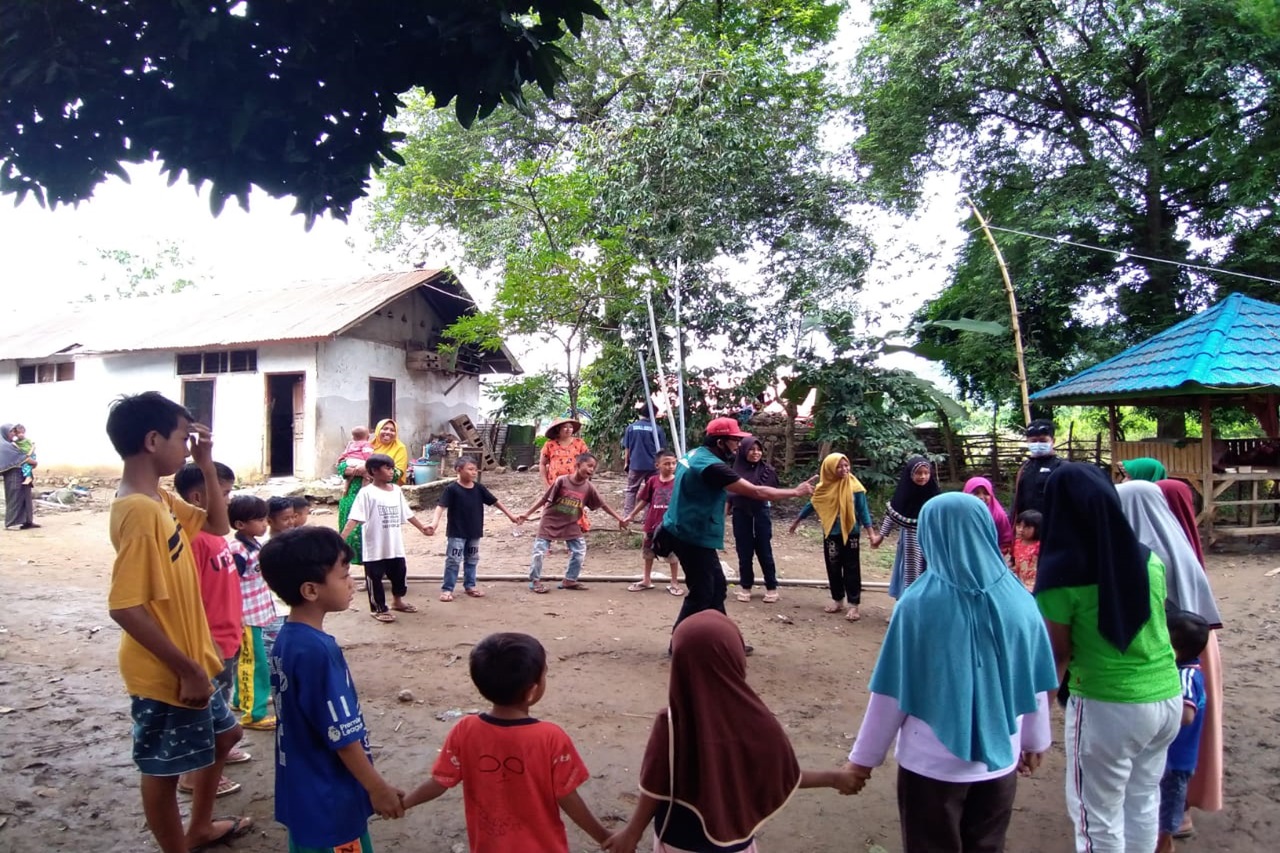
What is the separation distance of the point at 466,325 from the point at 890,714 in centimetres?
912

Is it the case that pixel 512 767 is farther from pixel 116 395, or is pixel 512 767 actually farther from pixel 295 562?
pixel 116 395

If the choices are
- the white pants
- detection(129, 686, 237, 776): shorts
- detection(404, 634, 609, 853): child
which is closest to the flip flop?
detection(129, 686, 237, 776): shorts

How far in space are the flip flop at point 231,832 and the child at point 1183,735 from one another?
11.6 feet

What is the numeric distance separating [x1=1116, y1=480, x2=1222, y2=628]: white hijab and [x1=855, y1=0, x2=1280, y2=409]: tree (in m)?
11.3

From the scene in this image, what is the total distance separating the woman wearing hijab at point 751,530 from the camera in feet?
22.6

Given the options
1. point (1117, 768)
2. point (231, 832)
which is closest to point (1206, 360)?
point (1117, 768)

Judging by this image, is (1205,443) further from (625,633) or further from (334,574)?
(334,574)

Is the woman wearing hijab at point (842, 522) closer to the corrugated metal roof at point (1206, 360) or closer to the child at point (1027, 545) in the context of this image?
the child at point (1027, 545)

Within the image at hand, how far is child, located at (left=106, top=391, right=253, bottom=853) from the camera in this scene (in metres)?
2.32

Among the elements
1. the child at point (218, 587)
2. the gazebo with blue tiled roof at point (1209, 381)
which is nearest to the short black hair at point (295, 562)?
the child at point (218, 587)

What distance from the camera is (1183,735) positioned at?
2906 mm

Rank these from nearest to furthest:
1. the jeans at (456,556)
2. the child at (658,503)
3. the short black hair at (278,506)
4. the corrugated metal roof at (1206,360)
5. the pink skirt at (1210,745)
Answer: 1. the pink skirt at (1210,745)
2. the short black hair at (278,506)
3. the jeans at (456,556)
4. the child at (658,503)
5. the corrugated metal roof at (1206,360)

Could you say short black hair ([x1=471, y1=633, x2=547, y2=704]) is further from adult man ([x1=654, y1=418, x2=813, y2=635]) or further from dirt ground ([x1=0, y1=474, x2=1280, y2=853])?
adult man ([x1=654, y1=418, x2=813, y2=635])

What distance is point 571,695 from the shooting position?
466cm
